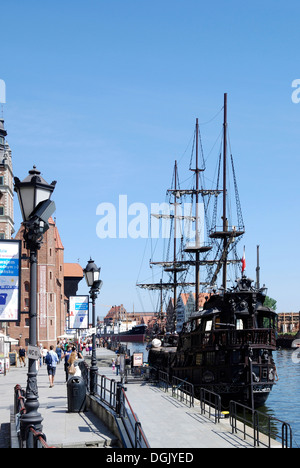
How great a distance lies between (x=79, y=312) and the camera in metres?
30.8

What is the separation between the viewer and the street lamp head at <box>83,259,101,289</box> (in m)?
22.9

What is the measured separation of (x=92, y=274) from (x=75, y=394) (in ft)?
18.4

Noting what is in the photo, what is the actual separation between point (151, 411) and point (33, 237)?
36.1 ft

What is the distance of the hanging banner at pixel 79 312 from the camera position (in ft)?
100

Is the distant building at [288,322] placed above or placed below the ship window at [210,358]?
below

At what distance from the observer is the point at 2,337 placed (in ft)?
131

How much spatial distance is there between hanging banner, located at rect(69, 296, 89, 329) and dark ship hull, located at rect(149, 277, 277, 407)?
22.5 ft

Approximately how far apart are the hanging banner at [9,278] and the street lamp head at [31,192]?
546 cm

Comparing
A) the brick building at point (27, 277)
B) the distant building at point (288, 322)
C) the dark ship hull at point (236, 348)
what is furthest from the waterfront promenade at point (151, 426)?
the distant building at point (288, 322)

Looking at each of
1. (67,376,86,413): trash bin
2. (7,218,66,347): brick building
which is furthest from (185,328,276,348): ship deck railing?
(7,218,66,347): brick building

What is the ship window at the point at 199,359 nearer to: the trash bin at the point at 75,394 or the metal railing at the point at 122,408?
the metal railing at the point at 122,408

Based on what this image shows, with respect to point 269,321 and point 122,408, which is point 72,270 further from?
point 122,408
